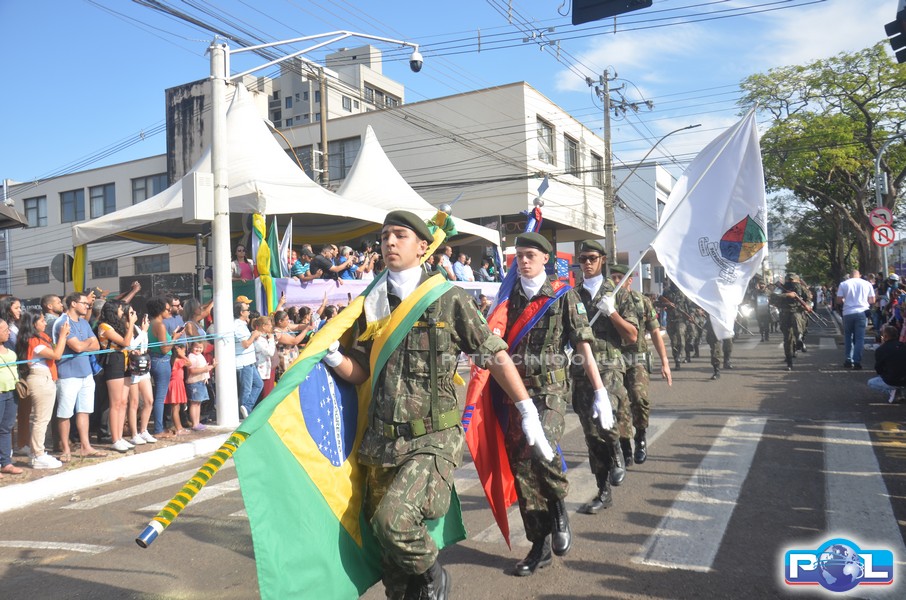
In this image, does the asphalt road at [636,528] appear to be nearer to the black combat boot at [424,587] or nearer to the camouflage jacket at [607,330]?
the black combat boot at [424,587]

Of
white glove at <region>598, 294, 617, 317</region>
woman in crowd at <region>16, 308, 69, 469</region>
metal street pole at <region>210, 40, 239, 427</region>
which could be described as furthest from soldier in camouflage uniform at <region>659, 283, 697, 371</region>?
woman in crowd at <region>16, 308, 69, 469</region>

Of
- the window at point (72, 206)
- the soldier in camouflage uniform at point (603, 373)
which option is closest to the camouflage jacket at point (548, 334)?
the soldier in camouflage uniform at point (603, 373)

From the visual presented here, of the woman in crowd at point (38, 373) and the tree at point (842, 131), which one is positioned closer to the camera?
the woman in crowd at point (38, 373)

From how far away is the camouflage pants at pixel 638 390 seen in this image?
6734 mm

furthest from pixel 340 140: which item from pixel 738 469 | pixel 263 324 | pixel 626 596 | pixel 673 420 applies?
pixel 626 596

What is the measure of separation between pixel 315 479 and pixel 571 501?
9.91 ft

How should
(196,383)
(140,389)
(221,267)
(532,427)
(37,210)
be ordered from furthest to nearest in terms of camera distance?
(37,210) < (221,267) < (196,383) < (140,389) < (532,427)

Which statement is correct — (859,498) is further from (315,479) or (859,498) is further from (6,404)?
(6,404)

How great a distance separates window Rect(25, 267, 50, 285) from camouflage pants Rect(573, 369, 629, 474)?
4439cm

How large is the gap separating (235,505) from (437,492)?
11.3ft

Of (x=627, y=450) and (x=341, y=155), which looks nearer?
(x=627, y=450)

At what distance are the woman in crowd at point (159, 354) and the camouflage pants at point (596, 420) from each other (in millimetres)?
5521

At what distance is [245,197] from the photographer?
12.6 m

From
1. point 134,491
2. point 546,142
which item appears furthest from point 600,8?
point 546,142
